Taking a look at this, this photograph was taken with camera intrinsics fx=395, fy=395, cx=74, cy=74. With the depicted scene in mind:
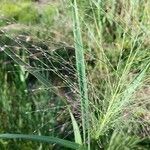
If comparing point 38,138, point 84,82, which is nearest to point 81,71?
point 84,82

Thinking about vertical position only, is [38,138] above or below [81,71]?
below

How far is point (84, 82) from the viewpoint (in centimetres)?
90

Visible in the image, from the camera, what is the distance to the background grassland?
3.06 feet

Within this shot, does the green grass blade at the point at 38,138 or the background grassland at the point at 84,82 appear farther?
the background grassland at the point at 84,82

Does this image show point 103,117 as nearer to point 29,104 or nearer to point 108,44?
point 29,104

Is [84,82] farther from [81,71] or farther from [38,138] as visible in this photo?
[38,138]

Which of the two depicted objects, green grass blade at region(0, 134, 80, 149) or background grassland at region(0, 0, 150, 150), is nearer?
green grass blade at region(0, 134, 80, 149)

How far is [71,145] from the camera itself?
875mm

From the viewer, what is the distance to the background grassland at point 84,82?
0.93 m

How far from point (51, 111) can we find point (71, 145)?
2.26 ft

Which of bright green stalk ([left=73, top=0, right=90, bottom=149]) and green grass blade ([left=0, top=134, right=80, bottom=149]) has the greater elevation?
bright green stalk ([left=73, top=0, right=90, bottom=149])

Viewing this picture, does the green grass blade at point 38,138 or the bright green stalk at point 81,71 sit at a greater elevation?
the bright green stalk at point 81,71

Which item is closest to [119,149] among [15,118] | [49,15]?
[15,118]

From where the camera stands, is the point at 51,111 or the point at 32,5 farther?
the point at 32,5
